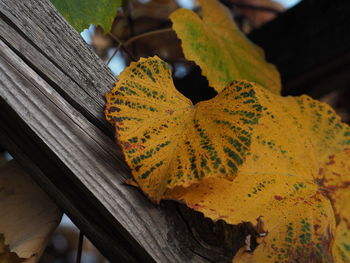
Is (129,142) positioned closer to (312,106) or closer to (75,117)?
(75,117)

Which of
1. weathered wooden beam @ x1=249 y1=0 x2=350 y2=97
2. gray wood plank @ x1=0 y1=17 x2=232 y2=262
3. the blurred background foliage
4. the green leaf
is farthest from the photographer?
the blurred background foliage

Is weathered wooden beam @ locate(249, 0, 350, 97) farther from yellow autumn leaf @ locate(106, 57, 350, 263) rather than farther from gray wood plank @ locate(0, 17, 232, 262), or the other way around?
gray wood plank @ locate(0, 17, 232, 262)

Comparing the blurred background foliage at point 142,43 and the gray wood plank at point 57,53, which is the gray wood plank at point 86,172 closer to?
the gray wood plank at point 57,53

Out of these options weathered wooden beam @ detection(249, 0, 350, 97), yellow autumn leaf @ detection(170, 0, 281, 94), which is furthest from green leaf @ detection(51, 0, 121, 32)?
weathered wooden beam @ detection(249, 0, 350, 97)

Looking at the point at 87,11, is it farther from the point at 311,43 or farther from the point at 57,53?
the point at 311,43

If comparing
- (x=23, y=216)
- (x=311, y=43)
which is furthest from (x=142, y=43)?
(x=23, y=216)

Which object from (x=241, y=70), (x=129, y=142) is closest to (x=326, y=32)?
(x=241, y=70)

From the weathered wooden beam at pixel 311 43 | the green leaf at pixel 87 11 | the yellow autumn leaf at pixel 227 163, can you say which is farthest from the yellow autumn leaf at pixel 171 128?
the weathered wooden beam at pixel 311 43
